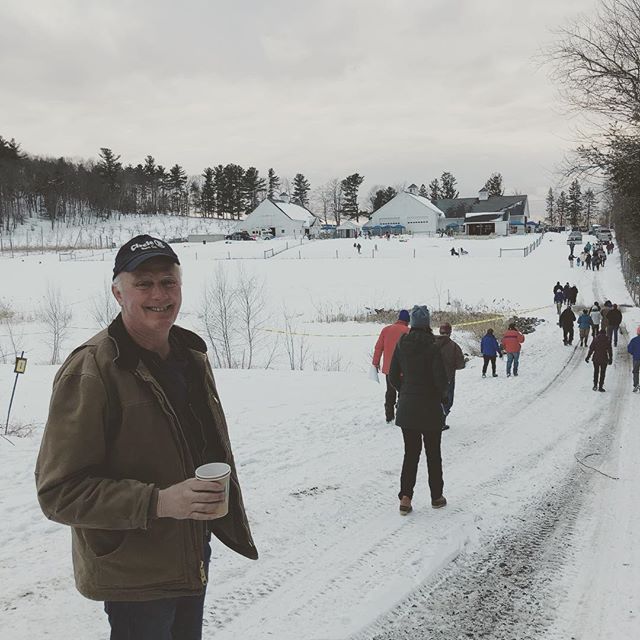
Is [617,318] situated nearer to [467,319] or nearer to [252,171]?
[467,319]

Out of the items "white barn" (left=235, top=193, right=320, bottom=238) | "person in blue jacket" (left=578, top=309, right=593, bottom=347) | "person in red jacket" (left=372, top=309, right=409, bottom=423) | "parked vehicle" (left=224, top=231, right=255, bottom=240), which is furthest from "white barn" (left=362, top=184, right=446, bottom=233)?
"person in red jacket" (left=372, top=309, right=409, bottom=423)

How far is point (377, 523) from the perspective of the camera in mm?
5109

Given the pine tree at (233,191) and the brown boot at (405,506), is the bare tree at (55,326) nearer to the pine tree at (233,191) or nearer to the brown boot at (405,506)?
the brown boot at (405,506)

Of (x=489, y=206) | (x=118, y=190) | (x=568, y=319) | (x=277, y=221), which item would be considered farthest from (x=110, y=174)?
(x=568, y=319)

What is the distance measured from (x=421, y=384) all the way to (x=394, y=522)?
1407 mm

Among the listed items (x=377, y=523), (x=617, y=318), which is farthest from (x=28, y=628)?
(x=617, y=318)

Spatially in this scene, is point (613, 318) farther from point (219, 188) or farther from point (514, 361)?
point (219, 188)

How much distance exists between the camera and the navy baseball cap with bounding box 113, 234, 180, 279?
82.4 inches

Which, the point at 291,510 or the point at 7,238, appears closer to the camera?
the point at 291,510

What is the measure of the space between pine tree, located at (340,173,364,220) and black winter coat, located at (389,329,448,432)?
113 meters

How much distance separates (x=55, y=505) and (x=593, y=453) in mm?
7352

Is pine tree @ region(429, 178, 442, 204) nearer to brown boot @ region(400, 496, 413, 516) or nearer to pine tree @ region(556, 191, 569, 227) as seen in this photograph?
pine tree @ region(556, 191, 569, 227)

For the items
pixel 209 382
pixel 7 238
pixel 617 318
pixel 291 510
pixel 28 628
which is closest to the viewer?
pixel 209 382

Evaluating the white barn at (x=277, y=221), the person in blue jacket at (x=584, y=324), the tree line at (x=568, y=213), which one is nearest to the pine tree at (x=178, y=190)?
the white barn at (x=277, y=221)
